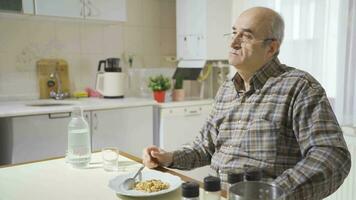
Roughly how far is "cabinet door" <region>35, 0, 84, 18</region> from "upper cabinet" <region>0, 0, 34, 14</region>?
0.05 meters

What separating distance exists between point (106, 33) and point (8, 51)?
872 mm

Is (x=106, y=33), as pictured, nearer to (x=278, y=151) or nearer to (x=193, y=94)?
(x=193, y=94)

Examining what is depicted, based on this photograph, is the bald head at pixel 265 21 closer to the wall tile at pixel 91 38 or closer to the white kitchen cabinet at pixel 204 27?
the white kitchen cabinet at pixel 204 27

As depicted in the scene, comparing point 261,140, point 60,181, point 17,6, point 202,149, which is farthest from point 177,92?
point 60,181

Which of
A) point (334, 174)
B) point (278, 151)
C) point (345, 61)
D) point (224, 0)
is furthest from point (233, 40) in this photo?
point (224, 0)

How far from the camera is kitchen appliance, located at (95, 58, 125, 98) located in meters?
3.00

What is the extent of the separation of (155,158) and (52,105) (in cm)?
159

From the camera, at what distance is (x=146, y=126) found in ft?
9.46

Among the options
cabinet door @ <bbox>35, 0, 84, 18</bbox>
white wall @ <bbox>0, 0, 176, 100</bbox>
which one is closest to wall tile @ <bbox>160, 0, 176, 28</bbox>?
white wall @ <bbox>0, 0, 176, 100</bbox>

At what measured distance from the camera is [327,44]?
2.34 meters

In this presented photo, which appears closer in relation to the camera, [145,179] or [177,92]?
[145,179]

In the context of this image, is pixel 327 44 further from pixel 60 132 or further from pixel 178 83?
pixel 60 132

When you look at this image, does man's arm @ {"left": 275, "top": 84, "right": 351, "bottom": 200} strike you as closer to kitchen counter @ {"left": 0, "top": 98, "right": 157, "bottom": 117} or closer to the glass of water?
the glass of water

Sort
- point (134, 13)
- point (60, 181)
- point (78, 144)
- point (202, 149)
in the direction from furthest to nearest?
1. point (134, 13)
2. point (202, 149)
3. point (78, 144)
4. point (60, 181)
